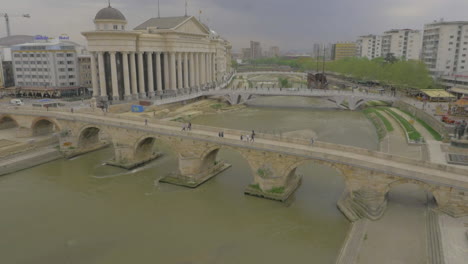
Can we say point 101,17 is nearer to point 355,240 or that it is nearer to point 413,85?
point 355,240

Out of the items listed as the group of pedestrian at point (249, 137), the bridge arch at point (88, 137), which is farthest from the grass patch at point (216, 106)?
the group of pedestrian at point (249, 137)

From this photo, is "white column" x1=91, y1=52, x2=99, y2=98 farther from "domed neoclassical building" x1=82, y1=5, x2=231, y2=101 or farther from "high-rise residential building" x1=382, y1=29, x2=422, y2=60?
"high-rise residential building" x1=382, y1=29, x2=422, y2=60

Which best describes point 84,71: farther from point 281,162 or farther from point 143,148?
point 281,162

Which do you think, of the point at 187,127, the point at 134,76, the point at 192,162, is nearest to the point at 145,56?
the point at 134,76

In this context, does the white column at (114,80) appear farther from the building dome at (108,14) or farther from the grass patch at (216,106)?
the grass patch at (216,106)

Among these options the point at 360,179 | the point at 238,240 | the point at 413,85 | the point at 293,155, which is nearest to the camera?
the point at 238,240

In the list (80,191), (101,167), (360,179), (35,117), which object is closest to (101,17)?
(35,117)

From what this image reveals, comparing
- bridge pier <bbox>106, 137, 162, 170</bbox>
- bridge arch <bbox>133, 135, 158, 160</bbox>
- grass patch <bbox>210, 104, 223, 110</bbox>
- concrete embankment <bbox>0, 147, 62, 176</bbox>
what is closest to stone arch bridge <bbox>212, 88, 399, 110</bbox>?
grass patch <bbox>210, 104, 223, 110</bbox>
